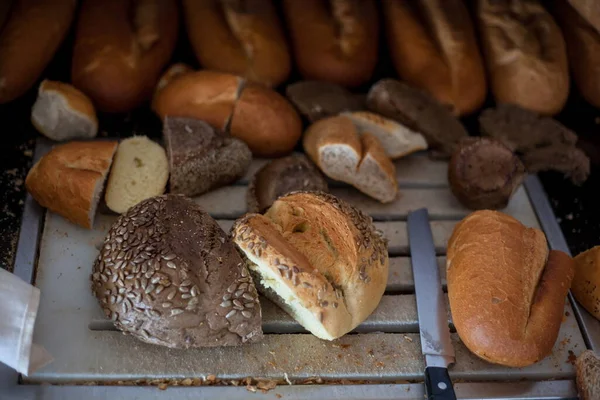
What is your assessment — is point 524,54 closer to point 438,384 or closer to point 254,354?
point 438,384

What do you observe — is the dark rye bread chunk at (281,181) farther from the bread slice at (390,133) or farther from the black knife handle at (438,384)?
the black knife handle at (438,384)

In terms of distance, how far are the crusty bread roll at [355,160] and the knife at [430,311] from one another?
0.48 feet

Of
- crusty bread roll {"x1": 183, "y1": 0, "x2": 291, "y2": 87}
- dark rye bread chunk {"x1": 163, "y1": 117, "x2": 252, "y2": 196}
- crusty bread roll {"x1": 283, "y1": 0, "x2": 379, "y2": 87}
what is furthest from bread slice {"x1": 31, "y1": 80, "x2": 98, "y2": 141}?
crusty bread roll {"x1": 283, "y1": 0, "x2": 379, "y2": 87}

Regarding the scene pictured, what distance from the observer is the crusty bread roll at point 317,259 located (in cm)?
Answer: 164

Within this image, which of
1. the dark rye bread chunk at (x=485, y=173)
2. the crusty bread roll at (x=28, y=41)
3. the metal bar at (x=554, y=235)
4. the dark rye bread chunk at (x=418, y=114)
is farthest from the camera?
the dark rye bread chunk at (x=418, y=114)

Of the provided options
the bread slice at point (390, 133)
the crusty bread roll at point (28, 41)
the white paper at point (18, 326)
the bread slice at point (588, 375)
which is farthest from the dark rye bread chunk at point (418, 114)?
the white paper at point (18, 326)

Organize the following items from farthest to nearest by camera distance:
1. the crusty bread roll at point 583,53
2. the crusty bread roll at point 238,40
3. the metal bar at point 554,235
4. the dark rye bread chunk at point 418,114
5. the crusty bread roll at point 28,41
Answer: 1. the crusty bread roll at point 583,53
2. the crusty bread roll at point 238,40
3. the dark rye bread chunk at point 418,114
4. the crusty bread roll at point 28,41
5. the metal bar at point 554,235

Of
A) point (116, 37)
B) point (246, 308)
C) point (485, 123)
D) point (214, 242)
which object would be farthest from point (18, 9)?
point (485, 123)

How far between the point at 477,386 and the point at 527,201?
0.87 metres

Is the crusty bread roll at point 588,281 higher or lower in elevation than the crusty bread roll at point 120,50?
lower

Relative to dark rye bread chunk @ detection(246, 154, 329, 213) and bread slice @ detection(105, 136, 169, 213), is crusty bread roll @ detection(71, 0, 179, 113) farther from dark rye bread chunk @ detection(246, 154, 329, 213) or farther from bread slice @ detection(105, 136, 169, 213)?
dark rye bread chunk @ detection(246, 154, 329, 213)

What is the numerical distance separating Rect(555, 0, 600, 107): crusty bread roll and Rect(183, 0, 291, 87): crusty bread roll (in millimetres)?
1265

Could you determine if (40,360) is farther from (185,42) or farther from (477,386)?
(185,42)

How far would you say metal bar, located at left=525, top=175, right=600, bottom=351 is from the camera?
186 centimetres
